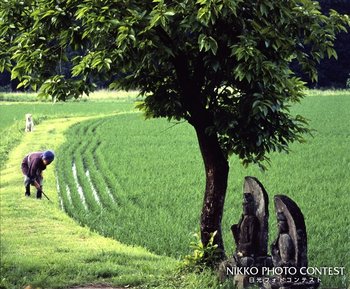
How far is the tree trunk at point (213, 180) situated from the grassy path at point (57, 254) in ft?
2.10

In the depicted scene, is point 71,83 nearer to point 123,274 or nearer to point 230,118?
point 230,118

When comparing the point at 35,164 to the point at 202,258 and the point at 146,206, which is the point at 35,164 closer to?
the point at 146,206

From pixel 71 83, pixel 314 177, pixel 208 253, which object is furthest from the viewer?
pixel 314 177

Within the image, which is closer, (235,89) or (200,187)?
(235,89)

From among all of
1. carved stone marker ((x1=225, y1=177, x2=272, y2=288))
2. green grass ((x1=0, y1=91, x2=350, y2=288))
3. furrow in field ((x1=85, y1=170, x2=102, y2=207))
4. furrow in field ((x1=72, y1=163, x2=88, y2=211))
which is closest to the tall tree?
carved stone marker ((x1=225, y1=177, x2=272, y2=288))

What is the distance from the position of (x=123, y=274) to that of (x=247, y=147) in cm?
169

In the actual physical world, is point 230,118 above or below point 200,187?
above

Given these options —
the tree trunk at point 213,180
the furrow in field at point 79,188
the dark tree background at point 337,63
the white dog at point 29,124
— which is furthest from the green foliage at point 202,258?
the white dog at point 29,124

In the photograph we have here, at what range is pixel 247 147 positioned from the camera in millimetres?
6262

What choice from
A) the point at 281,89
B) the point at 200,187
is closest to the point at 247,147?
the point at 281,89

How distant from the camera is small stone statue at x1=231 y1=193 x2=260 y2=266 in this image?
543 cm

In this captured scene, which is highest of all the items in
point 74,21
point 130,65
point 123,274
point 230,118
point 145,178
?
point 74,21

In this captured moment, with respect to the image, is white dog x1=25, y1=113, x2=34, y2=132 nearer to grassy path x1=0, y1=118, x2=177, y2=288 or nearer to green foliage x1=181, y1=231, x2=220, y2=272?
grassy path x1=0, y1=118, x2=177, y2=288

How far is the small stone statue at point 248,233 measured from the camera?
214 inches
